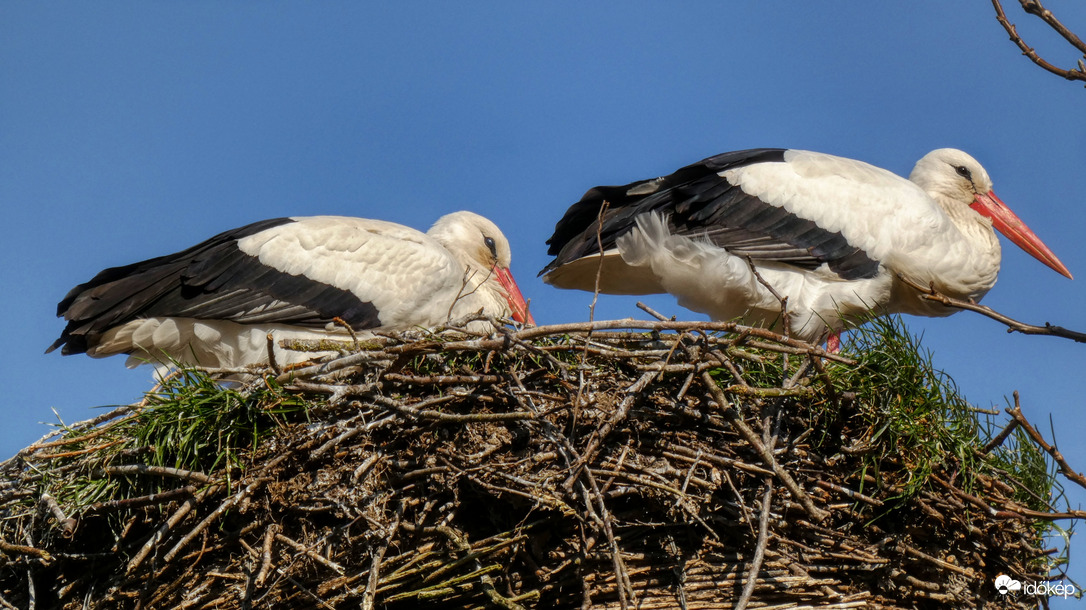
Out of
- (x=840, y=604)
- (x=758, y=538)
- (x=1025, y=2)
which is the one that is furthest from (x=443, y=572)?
(x=1025, y=2)

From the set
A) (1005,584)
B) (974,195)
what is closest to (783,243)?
(974,195)

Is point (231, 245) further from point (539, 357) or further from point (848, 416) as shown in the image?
point (848, 416)

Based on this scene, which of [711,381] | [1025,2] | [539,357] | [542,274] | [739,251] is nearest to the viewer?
[1025,2]

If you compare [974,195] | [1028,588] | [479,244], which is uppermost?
[974,195]

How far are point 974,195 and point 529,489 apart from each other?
4292mm

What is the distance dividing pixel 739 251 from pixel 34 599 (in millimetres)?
3490

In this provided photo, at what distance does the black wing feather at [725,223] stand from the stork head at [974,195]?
1.30 metres

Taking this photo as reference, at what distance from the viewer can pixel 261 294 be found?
5.48m

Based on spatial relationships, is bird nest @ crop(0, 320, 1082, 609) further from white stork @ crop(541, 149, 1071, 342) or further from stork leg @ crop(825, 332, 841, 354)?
white stork @ crop(541, 149, 1071, 342)

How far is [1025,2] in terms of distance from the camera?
8.70ft

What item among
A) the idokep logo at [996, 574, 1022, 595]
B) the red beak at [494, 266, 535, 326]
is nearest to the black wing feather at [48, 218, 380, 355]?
the red beak at [494, 266, 535, 326]

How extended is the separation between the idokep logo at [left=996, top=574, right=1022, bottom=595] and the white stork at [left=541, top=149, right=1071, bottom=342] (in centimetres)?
160

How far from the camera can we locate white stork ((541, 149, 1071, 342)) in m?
5.47

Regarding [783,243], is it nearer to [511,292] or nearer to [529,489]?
[511,292]
